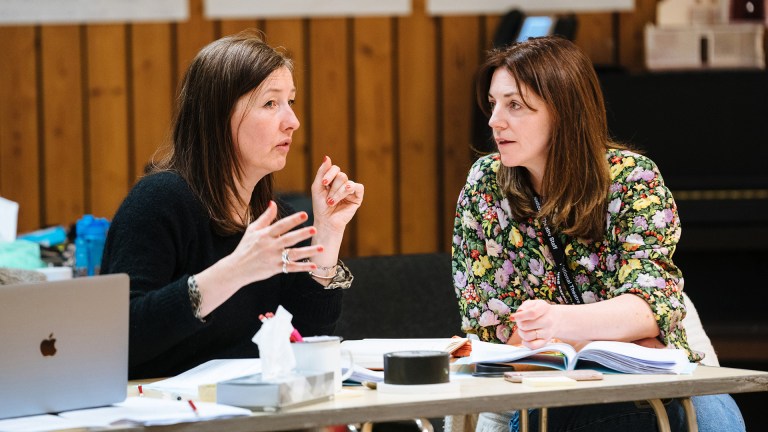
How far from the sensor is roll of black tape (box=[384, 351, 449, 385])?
1811 mm

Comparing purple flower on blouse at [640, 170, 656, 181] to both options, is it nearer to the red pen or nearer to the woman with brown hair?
the woman with brown hair

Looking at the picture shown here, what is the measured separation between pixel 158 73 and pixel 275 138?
107 inches

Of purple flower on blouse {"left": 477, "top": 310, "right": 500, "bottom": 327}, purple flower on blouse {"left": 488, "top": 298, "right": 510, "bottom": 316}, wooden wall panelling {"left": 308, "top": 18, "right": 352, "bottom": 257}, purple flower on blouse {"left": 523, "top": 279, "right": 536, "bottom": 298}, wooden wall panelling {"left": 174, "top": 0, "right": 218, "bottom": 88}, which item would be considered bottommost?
purple flower on blouse {"left": 477, "top": 310, "right": 500, "bottom": 327}

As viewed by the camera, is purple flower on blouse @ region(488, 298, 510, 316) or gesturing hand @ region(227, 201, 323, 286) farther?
purple flower on blouse @ region(488, 298, 510, 316)

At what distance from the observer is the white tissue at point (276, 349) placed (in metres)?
1.72

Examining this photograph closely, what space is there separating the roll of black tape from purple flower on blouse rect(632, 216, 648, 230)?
2.72ft

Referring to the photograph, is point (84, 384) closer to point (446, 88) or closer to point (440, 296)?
point (440, 296)

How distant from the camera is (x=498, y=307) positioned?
2559mm

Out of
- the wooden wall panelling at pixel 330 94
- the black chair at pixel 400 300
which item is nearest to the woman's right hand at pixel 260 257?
the black chair at pixel 400 300

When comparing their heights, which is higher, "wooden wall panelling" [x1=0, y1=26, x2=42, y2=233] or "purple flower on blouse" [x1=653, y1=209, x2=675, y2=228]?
"wooden wall panelling" [x1=0, y1=26, x2=42, y2=233]

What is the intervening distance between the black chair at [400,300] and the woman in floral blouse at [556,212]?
52cm

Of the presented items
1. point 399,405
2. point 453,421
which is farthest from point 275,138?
point 399,405

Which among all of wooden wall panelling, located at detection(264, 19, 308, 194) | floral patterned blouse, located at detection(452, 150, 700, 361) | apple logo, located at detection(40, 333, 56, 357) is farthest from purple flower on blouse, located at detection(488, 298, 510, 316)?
wooden wall panelling, located at detection(264, 19, 308, 194)

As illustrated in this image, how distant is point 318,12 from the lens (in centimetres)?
504
